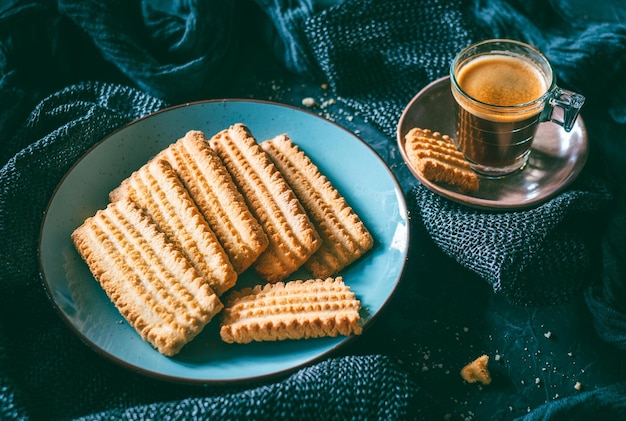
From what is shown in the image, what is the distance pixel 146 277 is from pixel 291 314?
0.27 metres

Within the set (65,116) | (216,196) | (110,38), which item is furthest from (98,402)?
(110,38)

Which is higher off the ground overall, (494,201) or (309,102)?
(309,102)

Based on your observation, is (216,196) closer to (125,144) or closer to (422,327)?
(125,144)

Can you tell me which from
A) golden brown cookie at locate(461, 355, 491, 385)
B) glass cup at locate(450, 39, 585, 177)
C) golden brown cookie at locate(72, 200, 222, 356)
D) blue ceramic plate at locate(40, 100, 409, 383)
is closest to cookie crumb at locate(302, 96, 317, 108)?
blue ceramic plate at locate(40, 100, 409, 383)

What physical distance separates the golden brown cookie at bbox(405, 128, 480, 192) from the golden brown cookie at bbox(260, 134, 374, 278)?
0.56 feet

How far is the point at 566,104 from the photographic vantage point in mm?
1342

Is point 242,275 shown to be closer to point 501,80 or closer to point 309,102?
point 309,102

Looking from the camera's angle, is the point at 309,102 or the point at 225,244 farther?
the point at 309,102

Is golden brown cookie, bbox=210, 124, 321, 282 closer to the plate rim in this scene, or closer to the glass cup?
the plate rim

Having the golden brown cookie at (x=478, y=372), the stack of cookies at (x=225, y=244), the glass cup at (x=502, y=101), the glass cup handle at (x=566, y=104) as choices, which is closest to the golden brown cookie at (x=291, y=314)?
the stack of cookies at (x=225, y=244)

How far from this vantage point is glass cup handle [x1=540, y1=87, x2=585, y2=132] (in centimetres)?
133

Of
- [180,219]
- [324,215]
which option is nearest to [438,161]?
[324,215]

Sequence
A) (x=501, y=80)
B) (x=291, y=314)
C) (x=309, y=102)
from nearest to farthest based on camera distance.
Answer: (x=291, y=314), (x=501, y=80), (x=309, y=102)

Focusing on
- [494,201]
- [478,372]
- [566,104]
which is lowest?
[478,372]
